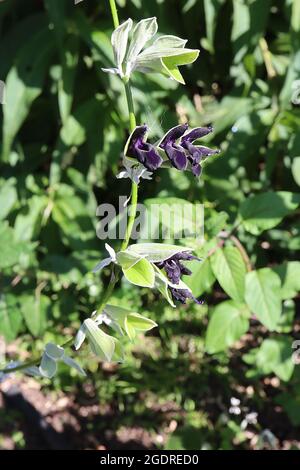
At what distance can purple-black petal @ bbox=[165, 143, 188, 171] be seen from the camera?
2.41ft

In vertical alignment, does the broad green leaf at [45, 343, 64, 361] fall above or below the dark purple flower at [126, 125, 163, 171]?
below

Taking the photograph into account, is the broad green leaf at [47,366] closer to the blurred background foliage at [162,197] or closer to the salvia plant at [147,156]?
the salvia plant at [147,156]

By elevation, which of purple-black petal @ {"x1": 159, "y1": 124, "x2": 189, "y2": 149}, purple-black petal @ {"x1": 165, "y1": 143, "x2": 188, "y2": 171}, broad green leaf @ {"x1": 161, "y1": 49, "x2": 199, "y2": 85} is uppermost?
broad green leaf @ {"x1": 161, "y1": 49, "x2": 199, "y2": 85}

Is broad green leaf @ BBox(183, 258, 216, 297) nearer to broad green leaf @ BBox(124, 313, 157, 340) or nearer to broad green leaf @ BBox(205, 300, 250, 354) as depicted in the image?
broad green leaf @ BBox(205, 300, 250, 354)

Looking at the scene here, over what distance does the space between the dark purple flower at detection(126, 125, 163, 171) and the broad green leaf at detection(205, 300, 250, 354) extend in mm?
860

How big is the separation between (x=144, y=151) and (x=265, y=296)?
0.76 meters

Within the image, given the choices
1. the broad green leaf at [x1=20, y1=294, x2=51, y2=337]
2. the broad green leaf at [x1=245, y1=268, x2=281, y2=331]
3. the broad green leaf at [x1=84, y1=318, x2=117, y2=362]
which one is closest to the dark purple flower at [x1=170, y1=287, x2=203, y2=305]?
the broad green leaf at [x1=84, y1=318, x2=117, y2=362]

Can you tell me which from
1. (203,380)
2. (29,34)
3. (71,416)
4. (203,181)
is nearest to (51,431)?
(71,416)

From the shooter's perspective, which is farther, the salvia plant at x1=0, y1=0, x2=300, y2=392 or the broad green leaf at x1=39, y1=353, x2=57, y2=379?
the broad green leaf at x1=39, y1=353, x2=57, y2=379

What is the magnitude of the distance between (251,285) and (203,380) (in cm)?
83

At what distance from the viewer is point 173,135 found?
0.75 meters

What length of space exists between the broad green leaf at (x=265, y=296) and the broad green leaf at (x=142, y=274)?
63cm

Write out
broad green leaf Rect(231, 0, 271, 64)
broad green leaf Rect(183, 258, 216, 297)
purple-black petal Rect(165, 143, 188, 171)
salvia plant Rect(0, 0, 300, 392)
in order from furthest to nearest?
broad green leaf Rect(231, 0, 271, 64)
broad green leaf Rect(183, 258, 216, 297)
salvia plant Rect(0, 0, 300, 392)
purple-black petal Rect(165, 143, 188, 171)

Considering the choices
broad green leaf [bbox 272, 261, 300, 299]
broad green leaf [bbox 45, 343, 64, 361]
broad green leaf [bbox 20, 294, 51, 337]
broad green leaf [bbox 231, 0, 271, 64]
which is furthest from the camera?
broad green leaf [bbox 20, 294, 51, 337]
